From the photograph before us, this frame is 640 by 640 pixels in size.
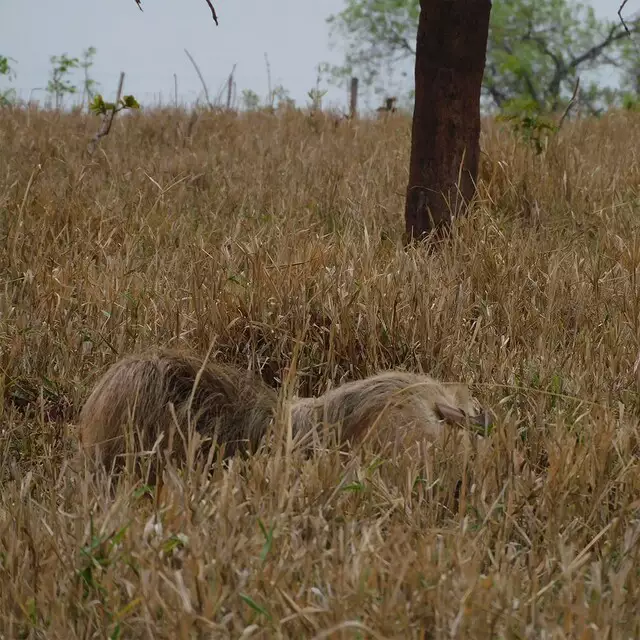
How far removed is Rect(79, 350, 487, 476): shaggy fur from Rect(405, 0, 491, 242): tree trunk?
6.12 ft

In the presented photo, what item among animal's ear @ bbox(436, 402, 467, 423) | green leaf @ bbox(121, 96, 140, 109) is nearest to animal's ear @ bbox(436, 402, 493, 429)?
animal's ear @ bbox(436, 402, 467, 423)

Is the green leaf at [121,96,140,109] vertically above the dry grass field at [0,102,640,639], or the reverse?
the green leaf at [121,96,140,109]

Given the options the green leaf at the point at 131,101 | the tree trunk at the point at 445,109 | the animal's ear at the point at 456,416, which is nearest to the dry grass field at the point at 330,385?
the animal's ear at the point at 456,416

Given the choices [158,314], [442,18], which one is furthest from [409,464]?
[442,18]

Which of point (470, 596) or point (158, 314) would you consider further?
point (158, 314)

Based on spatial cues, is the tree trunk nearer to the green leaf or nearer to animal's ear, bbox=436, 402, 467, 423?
animal's ear, bbox=436, 402, 467, 423

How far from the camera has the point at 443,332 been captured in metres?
2.94

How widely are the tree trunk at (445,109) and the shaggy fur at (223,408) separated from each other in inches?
73.4

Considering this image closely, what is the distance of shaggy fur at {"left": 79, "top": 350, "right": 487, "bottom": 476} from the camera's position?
2.29 m

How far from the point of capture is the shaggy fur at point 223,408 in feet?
7.50

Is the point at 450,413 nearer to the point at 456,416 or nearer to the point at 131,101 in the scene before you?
the point at 456,416

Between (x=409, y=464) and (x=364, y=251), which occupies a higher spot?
(x=364, y=251)

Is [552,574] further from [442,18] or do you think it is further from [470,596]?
[442,18]

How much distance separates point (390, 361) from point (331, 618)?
62.5 inches
